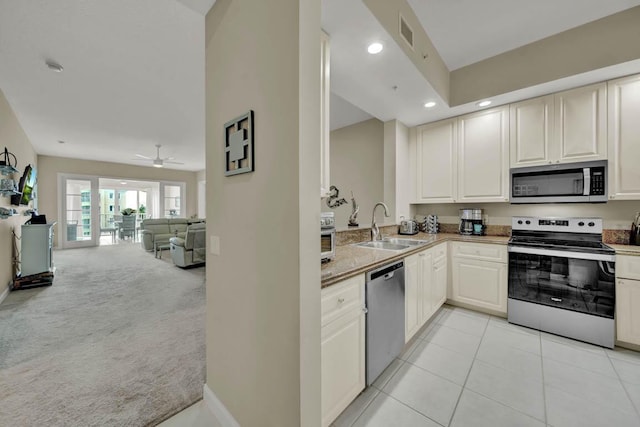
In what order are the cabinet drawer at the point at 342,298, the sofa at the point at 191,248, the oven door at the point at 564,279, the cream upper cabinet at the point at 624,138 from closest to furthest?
the cabinet drawer at the point at 342,298, the oven door at the point at 564,279, the cream upper cabinet at the point at 624,138, the sofa at the point at 191,248

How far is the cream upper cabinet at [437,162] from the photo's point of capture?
3279mm

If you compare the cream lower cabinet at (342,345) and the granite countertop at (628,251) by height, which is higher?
the granite countertop at (628,251)

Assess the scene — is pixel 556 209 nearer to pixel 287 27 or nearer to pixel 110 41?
pixel 287 27

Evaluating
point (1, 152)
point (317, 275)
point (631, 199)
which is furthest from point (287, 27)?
point (1, 152)

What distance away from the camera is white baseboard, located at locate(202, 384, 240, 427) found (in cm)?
137

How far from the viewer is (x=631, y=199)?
7.50 feet

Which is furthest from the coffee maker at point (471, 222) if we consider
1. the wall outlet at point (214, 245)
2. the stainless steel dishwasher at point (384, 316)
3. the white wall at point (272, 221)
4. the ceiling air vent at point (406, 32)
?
the wall outlet at point (214, 245)

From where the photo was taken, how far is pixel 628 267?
2.08m

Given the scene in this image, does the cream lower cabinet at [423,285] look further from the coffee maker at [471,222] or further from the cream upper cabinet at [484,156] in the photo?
the cream upper cabinet at [484,156]

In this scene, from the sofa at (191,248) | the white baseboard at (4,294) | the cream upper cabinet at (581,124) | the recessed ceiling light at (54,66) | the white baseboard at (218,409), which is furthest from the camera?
the sofa at (191,248)

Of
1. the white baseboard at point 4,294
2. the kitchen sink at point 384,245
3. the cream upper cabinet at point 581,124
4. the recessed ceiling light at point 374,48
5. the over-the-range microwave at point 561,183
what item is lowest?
the white baseboard at point 4,294

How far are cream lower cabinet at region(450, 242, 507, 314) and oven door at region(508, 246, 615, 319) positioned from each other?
100mm

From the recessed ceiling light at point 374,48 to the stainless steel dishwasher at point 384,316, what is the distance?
1658 millimetres

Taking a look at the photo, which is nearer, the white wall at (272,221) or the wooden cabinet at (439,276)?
the white wall at (272,221)
